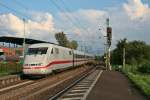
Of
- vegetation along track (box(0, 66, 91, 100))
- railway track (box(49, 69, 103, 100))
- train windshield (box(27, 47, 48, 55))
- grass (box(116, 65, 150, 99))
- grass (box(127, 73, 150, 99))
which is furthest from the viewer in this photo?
train windshield (box(27, 47, 48, 55))

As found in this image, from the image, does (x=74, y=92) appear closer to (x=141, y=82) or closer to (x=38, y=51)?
(x=141, y=82)

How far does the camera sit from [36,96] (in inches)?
778

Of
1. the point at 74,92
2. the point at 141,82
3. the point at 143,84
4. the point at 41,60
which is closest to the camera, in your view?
the point at 74,92

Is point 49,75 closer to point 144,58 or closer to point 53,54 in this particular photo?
point 53,54

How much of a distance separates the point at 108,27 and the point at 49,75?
45673 mm

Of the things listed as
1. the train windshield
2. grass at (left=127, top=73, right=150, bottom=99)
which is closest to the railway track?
grass at (left=127, top=73, right=150, bottom=99)

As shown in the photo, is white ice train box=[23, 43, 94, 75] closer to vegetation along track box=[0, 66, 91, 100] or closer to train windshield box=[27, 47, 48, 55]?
train windshield box=[27, 47, 48, 55]

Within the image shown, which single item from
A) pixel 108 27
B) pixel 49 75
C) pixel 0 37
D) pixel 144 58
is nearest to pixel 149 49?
pixel 144 58

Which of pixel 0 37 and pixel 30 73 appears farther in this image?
pixel 0 37

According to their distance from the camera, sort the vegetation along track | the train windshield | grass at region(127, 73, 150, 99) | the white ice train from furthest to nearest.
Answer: the train windshield → the white ice train → grass at region(127, 73, 150, 99) → the vegetation along track

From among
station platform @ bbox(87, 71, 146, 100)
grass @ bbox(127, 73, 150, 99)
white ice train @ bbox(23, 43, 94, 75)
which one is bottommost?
station platform @ bbox(87, 71, 146, 100)

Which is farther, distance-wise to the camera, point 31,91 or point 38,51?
point 38,51

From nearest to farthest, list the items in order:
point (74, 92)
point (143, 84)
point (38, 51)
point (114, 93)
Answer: point (114, 93), point (74, 92), point (143, 84), point (38, 51)

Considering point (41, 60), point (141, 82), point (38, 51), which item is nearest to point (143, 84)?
point (141, 82)
